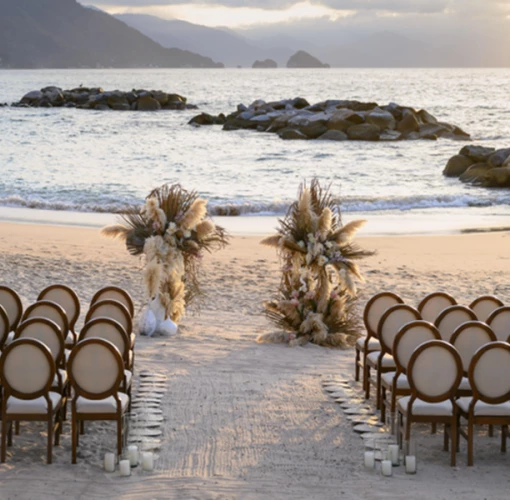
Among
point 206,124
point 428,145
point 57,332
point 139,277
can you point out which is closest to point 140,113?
point 206,124

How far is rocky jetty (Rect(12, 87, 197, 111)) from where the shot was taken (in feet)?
271

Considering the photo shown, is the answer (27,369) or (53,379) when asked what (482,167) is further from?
(27,369)

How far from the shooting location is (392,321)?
29.9 ft

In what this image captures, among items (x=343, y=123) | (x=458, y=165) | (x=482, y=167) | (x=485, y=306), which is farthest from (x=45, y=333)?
(x=343, y=123)

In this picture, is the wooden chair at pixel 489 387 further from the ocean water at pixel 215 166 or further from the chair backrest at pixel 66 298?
the ocean water at pixel 215 166

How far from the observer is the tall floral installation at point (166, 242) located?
1212 centimetres

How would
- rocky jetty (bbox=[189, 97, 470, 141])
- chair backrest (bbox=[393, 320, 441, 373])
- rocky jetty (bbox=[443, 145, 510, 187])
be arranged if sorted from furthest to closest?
rocky jetty (bbox=[189, 97, 470, 141]) < rocky jetty (bbox=[443, 145, 510, 187]) < chair backrest (bbox=[393, 320, 441, 373])

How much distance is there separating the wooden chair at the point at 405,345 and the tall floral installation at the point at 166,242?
452 cm

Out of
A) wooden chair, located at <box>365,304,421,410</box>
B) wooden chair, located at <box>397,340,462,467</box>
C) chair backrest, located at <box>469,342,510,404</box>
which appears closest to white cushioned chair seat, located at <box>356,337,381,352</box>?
wooden chair, located at <box>365,304,421,410</box>

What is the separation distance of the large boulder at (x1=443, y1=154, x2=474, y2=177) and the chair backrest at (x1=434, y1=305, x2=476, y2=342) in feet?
103

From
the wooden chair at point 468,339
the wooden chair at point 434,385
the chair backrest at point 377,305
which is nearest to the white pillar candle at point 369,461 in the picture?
the wooden chair at point 434,385

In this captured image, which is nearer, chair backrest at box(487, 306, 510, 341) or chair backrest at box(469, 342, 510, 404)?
chair backrest at box(469, 342, 510, 404)

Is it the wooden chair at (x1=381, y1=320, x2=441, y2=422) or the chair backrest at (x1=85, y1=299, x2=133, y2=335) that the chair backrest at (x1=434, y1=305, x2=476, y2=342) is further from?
the chair backrest at (x1=85, y1=299, x2=133, y2=335)

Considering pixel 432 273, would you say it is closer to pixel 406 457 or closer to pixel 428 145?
pixel 406 457
